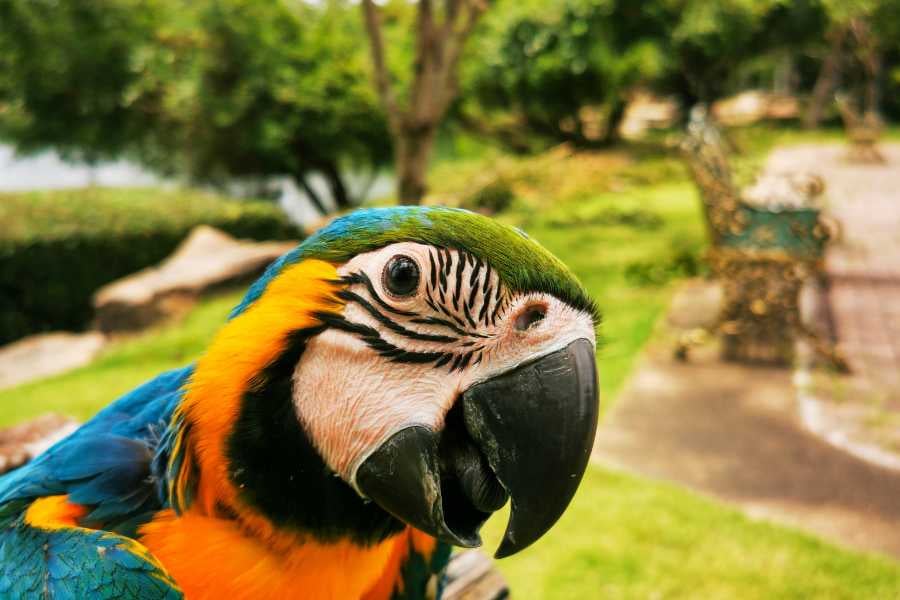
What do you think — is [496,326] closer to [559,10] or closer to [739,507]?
[739,507]

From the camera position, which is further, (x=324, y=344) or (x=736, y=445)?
(x=736, y=445)

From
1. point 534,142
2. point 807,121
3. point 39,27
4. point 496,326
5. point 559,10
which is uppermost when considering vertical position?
point 39,27

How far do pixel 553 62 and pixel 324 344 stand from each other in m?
11.1

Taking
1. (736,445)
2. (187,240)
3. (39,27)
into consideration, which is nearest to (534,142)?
(187,240)

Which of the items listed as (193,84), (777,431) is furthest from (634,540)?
(193,84)

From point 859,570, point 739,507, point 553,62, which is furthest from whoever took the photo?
point 553,62

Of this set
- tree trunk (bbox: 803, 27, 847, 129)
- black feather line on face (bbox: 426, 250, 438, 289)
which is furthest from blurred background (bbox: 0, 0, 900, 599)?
tree trunk (bbox: 803, 27, 847, 129)

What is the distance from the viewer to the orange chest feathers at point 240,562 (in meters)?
1.07

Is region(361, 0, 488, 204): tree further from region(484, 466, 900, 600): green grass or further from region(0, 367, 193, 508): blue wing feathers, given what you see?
region(0, 367, 193, 508): blue wing feathers

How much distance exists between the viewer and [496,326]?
936 mm

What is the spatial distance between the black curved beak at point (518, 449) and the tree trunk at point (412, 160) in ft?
16.0

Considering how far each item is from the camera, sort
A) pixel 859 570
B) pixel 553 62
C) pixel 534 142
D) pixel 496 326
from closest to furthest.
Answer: pixel 496 326 < pixel 859 570 < pixel 553 62 < pixel 534 142

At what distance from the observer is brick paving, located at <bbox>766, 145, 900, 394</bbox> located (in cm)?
443

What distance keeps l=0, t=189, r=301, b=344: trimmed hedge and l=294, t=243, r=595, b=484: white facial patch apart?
6.71 meters
